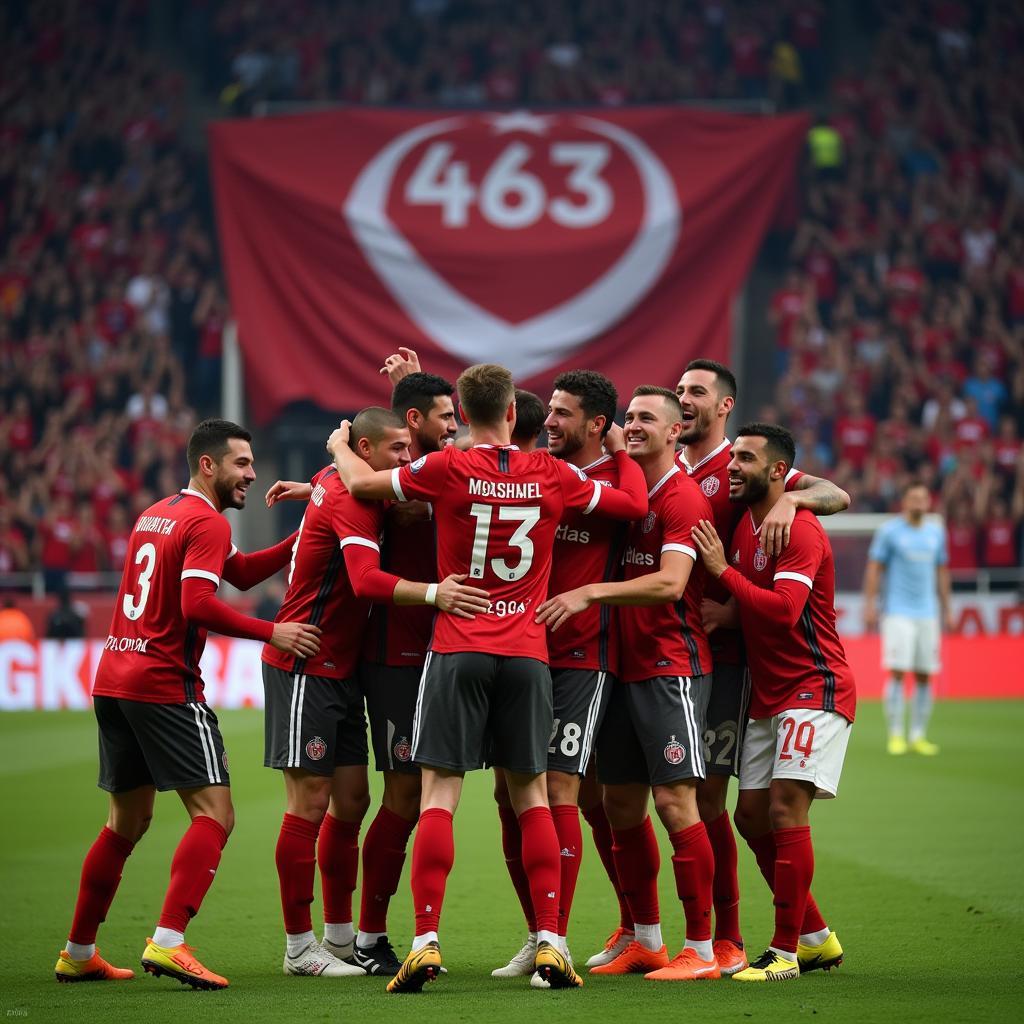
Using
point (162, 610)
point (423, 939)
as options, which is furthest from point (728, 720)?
point (162, 610)

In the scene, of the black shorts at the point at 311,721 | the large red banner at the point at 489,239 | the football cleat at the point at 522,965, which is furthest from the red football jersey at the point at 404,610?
the large red banner at the point at 489,239

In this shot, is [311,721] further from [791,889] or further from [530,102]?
[530,102]

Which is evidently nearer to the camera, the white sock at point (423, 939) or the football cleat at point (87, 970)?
the white sock at point (423, 939)

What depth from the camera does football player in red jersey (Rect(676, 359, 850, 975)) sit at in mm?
6137

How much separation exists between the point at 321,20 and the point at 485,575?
23.2 meters

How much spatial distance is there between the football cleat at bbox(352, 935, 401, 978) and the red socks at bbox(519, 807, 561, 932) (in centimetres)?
85

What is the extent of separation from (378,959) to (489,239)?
1683 centimetres

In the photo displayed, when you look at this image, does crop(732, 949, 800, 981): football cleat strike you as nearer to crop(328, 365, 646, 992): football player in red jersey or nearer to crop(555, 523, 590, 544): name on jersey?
crop(328, 365, 646, 992): football player in red jersey

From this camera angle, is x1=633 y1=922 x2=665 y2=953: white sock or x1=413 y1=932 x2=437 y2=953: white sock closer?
x1=413 y1=932 x2=437 y2=953: white sock

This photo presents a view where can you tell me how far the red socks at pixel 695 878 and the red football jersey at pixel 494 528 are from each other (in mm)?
896

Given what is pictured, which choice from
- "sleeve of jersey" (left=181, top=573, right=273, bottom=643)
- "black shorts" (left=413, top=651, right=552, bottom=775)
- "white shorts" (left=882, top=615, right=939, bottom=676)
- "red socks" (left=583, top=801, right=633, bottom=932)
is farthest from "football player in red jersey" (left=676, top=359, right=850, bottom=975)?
"white shorts" (left=882, top=615, right=939, bottom=676)

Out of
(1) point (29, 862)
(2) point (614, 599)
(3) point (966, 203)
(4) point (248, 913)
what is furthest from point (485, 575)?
(3) point (966, 203)

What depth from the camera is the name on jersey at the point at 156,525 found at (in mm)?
6051

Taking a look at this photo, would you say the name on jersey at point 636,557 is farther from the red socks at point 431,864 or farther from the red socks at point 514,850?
the red socks at point 431,864
